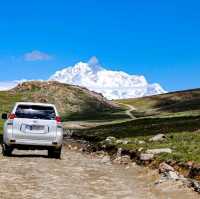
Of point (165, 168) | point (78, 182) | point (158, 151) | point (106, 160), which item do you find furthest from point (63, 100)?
point (78, 182)

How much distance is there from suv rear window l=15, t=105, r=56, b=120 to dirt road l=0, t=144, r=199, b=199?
264cm

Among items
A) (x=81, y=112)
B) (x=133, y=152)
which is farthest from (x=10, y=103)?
(x=133, y=152)

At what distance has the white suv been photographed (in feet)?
91.6

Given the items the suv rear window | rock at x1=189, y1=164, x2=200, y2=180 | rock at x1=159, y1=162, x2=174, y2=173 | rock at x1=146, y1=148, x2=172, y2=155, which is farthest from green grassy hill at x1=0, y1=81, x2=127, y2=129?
rock at x1=189, y1=164, x2=200, y2=180

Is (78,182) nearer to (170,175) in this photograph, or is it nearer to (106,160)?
(170,175)

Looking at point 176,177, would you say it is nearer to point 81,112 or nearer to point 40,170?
point 40,170

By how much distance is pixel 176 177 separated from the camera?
19391 mm

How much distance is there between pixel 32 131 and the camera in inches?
1102

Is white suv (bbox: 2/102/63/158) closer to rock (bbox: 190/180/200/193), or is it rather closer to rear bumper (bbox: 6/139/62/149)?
rear bumper (bbox: 6/139/62/149)

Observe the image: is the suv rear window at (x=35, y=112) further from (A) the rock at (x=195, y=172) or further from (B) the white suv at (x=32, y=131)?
(A) the rock at (x=195, y=172)

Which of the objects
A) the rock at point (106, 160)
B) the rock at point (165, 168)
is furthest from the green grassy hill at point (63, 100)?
the rock at point (165, 168)

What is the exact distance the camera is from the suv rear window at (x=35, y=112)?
28.3 metres

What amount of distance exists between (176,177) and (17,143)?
35.3 feet

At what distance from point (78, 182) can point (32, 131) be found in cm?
904
